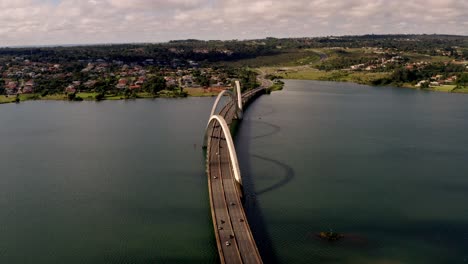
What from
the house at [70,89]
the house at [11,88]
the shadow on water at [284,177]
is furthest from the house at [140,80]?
the shadow on water at [284,177]

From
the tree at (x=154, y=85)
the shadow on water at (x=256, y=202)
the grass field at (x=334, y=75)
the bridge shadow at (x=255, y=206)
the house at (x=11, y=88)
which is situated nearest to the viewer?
the bridge shadow at (x=255, y=206)

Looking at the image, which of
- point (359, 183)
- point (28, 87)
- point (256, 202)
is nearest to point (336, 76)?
point (28, 87)

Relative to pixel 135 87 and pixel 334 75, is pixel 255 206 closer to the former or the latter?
pixel 135 87

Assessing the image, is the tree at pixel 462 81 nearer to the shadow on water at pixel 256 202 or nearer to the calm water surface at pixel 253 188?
the calm water surface at pixel 253 188

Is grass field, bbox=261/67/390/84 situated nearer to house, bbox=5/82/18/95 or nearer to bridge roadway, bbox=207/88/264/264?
house, bbox=5/82/18/95

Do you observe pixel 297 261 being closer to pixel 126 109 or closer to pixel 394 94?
pixel 126 109
